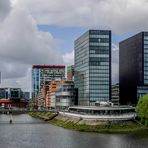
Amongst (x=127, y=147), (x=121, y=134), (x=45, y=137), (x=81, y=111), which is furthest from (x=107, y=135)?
(x=81, y=111)

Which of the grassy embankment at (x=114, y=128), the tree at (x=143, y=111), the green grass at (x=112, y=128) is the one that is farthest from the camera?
the tree at (x=143, y=111)

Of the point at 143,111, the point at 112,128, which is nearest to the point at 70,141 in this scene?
the point at 112,128

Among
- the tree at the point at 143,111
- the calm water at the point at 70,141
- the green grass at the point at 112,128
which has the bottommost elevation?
the calm water at the point at 70,141

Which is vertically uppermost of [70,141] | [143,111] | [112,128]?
[143,111]

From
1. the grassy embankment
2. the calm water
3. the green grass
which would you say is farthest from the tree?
the calm water

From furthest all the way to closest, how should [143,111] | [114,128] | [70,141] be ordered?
[114,128] < [143,111] < [70,141]

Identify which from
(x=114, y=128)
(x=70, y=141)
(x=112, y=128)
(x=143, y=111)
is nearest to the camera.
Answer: (x=70, y=141)

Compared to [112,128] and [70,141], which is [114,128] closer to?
[112,128]

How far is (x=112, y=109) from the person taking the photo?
566 feet

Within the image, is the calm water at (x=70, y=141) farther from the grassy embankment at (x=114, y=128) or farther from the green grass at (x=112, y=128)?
the green grass at (x=112, y=128)

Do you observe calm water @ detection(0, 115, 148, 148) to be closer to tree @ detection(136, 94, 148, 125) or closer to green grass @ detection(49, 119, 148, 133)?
green grass @ detection(49, 119, 148, 133)

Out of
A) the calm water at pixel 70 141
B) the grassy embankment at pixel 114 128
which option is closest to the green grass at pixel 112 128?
the grassy embankment at pixel 114 128

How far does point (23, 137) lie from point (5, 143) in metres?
16.2

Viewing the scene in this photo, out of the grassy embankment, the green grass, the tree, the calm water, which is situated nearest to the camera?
the calm water
